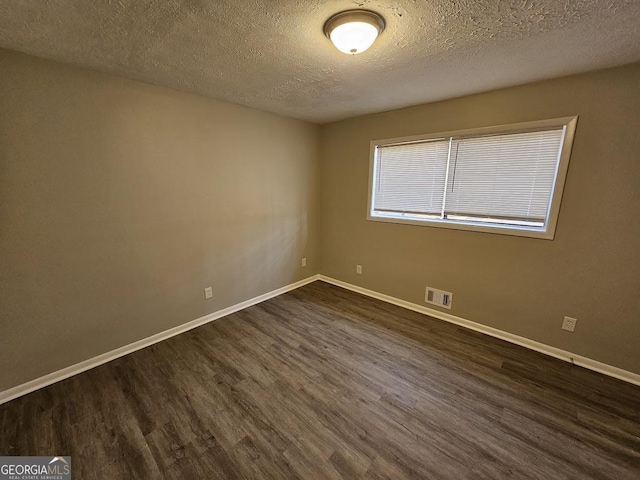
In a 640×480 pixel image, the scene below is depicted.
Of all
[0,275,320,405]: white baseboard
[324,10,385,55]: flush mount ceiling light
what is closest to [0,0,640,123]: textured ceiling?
[324,10,385,55]: flush mount ceiling light

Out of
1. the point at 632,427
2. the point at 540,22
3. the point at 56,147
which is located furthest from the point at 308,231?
the point at 632,427

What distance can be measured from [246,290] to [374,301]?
5.36 feet

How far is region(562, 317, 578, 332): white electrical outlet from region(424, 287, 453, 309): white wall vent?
89 centimetres

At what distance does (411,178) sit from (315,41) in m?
1.86

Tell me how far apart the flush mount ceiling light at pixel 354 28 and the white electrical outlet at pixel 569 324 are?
8.69 feet

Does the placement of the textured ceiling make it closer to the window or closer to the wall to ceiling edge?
the wall to ceiling edge

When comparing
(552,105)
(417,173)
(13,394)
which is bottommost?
(13,394)

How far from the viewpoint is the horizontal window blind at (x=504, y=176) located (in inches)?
85.1

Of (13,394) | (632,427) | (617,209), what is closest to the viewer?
(632,427)

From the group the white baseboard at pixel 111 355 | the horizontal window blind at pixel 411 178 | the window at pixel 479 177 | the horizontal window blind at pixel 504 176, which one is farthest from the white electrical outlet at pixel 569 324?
the white baseboard at pixel 111 355

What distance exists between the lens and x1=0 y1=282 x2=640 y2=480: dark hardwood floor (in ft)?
4.48

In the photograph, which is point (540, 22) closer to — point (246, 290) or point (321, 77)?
point (321, 77)

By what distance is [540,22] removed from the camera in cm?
132

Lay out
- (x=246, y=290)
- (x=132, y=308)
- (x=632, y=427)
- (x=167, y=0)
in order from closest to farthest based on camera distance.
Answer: (x=167, y=0), (x=632, y=427), (x=132, y=308), (x=246, y=290)
